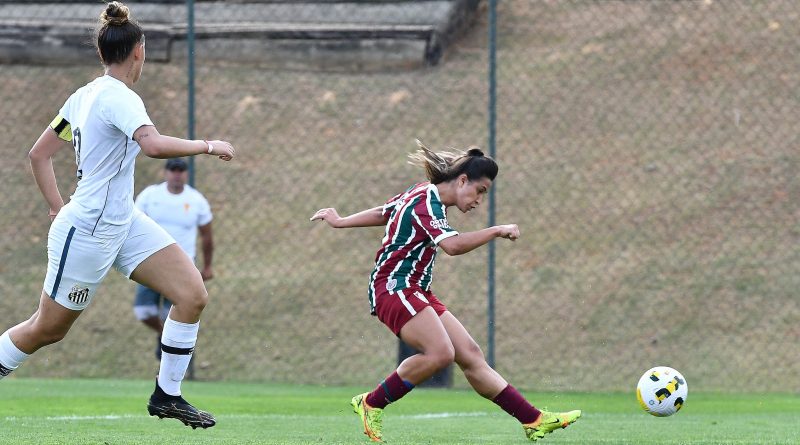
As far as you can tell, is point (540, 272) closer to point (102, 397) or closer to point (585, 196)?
point (585, 196)

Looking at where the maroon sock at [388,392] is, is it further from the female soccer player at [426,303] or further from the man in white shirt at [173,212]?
the man in white shirt at [173,212]

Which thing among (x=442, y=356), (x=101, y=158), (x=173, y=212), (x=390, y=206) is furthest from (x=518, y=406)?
(x=173, y=212)

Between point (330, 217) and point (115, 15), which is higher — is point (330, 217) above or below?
below

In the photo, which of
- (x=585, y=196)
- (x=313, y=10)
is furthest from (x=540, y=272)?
(x=313, y=10)

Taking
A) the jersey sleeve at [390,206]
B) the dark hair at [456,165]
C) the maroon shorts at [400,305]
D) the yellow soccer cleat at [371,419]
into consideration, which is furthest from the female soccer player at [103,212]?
the dark hair at [456,165]

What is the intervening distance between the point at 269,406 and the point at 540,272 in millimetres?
6089

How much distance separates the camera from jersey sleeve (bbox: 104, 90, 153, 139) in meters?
5.71

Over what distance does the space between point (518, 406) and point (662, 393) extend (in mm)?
1053

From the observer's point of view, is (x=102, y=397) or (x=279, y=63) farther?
(x=279, y=63)

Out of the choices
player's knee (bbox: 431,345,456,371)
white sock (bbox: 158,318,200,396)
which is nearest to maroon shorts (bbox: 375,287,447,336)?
player's knee (bbox: 431,345,456,371)

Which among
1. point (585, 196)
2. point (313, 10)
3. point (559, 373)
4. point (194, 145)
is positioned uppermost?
point (313, 10)

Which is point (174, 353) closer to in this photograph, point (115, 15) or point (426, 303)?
point (426, 303)

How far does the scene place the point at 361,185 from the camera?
57.0 feet

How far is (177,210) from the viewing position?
39.4 ft
